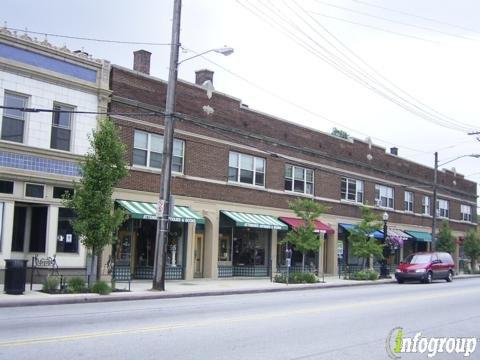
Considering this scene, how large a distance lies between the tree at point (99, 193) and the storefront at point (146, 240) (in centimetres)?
419

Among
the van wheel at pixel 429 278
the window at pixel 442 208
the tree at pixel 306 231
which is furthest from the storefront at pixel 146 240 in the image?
the window at pixel 442 208

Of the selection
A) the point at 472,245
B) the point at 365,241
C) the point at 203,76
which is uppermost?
the point at 203,76

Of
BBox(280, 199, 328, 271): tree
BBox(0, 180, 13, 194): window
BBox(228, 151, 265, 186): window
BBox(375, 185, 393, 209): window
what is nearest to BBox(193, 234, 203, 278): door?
BBox(228, 151, 265, 186): window

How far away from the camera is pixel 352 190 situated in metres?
39.2

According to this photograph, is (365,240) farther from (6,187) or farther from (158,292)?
(6,187)

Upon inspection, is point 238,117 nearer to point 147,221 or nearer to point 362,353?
point 147,221

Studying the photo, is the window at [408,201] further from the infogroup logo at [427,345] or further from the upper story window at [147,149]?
the infogroup logo at [427,345]

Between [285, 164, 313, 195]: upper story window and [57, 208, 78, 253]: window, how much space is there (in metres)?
14.2

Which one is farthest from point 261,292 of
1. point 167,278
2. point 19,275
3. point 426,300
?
point 19,275

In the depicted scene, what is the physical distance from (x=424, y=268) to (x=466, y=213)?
88.5ft

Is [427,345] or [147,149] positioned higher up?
[147,149]

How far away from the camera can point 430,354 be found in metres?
9.55

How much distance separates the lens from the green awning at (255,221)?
94.0 feet

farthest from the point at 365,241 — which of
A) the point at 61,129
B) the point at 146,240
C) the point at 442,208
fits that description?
the point at 442,208
